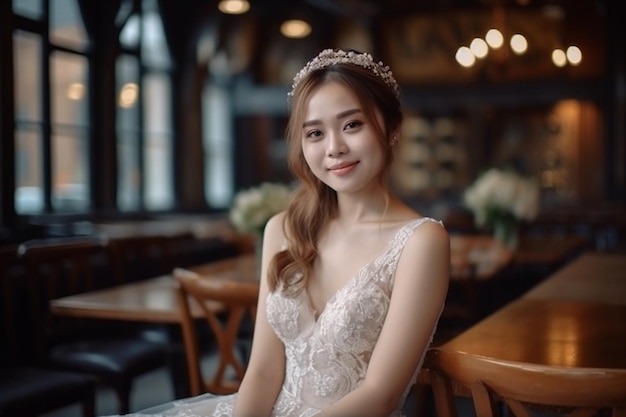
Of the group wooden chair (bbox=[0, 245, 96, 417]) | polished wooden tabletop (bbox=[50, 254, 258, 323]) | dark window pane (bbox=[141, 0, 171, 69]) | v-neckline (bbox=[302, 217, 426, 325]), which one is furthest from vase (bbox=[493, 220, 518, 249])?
dark window pane (bbox=[141, 0, 171, 69])

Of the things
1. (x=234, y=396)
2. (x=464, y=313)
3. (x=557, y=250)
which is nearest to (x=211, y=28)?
(x=557, y=250)

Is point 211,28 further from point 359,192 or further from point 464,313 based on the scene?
point 359,192

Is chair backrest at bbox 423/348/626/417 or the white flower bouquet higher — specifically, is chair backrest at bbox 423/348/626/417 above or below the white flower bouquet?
below

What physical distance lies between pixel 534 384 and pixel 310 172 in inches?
33.7

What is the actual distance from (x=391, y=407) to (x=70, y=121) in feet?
24.0

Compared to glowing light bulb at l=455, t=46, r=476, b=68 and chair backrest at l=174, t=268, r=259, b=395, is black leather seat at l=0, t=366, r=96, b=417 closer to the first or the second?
chair backrest at l=174, t=268, r=259, b=395

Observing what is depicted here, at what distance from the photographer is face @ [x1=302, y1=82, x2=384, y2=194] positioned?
5.57ft

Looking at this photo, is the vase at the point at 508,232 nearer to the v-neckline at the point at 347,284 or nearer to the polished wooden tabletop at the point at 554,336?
the polished wooden tabletop at the point at 554,336

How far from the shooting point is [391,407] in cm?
160

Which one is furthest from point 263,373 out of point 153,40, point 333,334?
point 153,40

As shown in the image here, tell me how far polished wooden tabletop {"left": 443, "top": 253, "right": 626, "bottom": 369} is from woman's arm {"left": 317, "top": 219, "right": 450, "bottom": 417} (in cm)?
32

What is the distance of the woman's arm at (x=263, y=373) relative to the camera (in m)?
1.83

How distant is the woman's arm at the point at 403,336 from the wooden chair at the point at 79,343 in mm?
1840

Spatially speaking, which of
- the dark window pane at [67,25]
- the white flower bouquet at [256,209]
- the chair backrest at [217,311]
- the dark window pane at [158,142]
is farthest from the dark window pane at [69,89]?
the chair backrest at [217,311]
